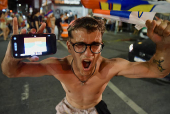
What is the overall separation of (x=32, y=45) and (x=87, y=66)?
542 mm

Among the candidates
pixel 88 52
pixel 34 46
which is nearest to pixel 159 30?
pixel 88 52

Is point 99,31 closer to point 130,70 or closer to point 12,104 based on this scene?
point 130,70

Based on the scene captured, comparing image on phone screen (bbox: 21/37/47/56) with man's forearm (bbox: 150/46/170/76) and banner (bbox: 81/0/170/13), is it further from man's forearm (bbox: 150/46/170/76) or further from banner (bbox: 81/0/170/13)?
man's forearm (bbox: 150/46/170/76)

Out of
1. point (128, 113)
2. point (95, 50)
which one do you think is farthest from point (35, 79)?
point (95, 50)

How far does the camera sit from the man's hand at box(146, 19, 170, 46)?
107 centimetres

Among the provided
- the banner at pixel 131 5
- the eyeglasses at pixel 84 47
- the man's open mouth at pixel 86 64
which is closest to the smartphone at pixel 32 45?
the eyeglasses at pixel 84 47

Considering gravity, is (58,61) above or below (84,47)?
below

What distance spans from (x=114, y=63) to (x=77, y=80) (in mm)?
460

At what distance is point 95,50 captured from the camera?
53.7 inches

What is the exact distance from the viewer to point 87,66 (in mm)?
1419

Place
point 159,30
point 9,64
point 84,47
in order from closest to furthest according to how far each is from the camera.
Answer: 1. point 159,30
2. point 9,64
3. point 84,47

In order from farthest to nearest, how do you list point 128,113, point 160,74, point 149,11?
1. point 128,113
2. point 160,74
3. point 149,11

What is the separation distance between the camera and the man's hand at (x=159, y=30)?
42.2 inches

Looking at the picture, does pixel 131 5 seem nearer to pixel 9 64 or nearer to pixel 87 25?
pixel 87 25
